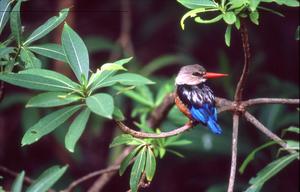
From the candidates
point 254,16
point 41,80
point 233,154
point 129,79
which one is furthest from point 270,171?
point 41,80

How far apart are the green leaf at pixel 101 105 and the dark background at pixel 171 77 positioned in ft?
7.20

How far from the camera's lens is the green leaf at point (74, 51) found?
220cm

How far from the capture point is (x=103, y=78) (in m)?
2.12

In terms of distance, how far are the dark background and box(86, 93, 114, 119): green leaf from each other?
2193 mm

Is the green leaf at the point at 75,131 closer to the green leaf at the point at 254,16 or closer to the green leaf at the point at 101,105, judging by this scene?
the green leaf at the point at 101,105

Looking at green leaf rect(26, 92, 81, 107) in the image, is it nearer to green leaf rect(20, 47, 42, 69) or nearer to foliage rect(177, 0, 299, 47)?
green leaf rect(20, 47, 42, 69)

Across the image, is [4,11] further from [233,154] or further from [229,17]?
[233,154]

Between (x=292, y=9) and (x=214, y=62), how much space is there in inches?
43.7

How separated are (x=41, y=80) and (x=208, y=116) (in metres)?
0.87

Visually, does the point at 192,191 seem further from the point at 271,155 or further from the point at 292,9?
the point at 292,9

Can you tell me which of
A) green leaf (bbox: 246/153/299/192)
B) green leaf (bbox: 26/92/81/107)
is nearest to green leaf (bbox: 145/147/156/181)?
green leaf (bbox: 26/92/81/107)

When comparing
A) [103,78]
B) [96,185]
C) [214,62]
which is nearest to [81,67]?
[103,78]

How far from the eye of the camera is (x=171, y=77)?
18.1 feet

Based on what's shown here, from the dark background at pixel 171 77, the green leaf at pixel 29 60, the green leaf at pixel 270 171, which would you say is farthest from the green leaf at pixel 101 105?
the dark background at pixel 171 77
